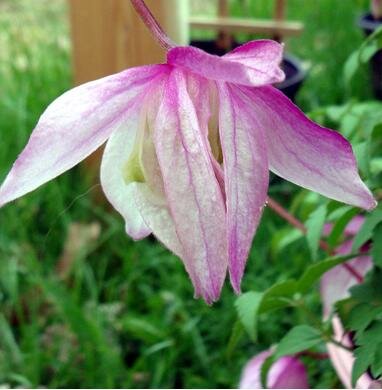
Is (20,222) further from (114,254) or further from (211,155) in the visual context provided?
(211,155)

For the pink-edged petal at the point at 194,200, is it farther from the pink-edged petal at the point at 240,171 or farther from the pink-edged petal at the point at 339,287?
the pink-edged petal at the point at 339,287

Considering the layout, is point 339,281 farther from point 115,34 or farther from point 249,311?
point 115,34

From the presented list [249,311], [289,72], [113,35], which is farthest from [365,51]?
[289,72]

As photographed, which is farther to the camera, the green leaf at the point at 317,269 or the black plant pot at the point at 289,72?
the black plant pot at the point at 289,72

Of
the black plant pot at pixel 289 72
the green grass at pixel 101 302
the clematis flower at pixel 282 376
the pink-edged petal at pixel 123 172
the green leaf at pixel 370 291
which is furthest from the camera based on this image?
the black plant pot at pixel 289 72

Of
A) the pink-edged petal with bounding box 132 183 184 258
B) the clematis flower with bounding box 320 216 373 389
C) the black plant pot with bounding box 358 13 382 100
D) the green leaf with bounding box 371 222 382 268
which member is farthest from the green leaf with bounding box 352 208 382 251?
the black plant pot with bounding box 358 13 382 100

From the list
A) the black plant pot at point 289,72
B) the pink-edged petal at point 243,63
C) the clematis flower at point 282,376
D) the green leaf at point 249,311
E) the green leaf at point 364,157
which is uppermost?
the pink-edged petal at point 243,63

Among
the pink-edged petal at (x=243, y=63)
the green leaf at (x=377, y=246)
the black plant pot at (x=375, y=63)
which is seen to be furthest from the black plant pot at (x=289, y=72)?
the pink-edged petal at (x=243, y=63)
